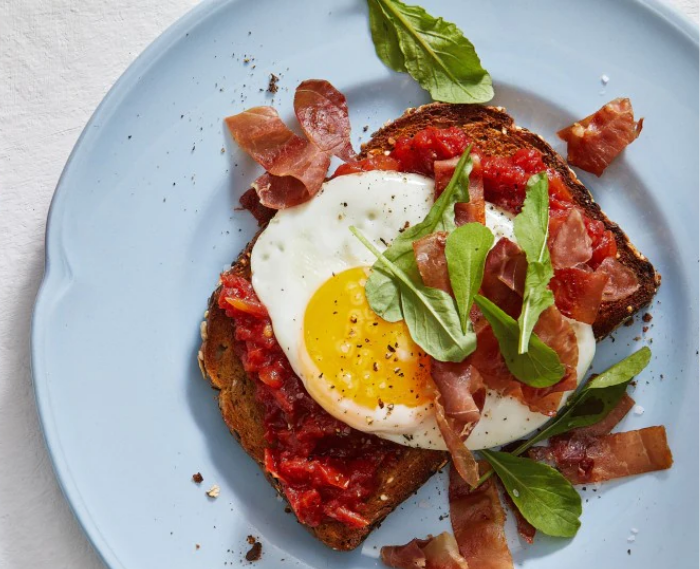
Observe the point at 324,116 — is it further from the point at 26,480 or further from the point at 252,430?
the point at 26,480

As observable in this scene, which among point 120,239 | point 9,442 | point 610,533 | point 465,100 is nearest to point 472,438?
point 610,533

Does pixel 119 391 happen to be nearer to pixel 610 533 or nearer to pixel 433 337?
pixel 433 337

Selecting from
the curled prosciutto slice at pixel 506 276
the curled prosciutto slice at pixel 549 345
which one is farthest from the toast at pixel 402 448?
the curled prosciutto slice at pixel 506 276

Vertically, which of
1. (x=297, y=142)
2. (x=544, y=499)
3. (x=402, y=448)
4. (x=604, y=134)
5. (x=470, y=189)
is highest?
(x=604, y=134)

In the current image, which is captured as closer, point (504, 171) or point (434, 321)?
point (434, 321)

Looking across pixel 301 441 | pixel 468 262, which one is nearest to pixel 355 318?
pixel 468 262

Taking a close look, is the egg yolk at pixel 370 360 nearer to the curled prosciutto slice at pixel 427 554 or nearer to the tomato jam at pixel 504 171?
the tomato jam at pixel 504 171

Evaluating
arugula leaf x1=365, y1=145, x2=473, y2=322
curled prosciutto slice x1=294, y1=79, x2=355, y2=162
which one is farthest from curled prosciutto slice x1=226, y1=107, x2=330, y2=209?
arugula leaf x1=365, y1=145, x2=473, y2=322
